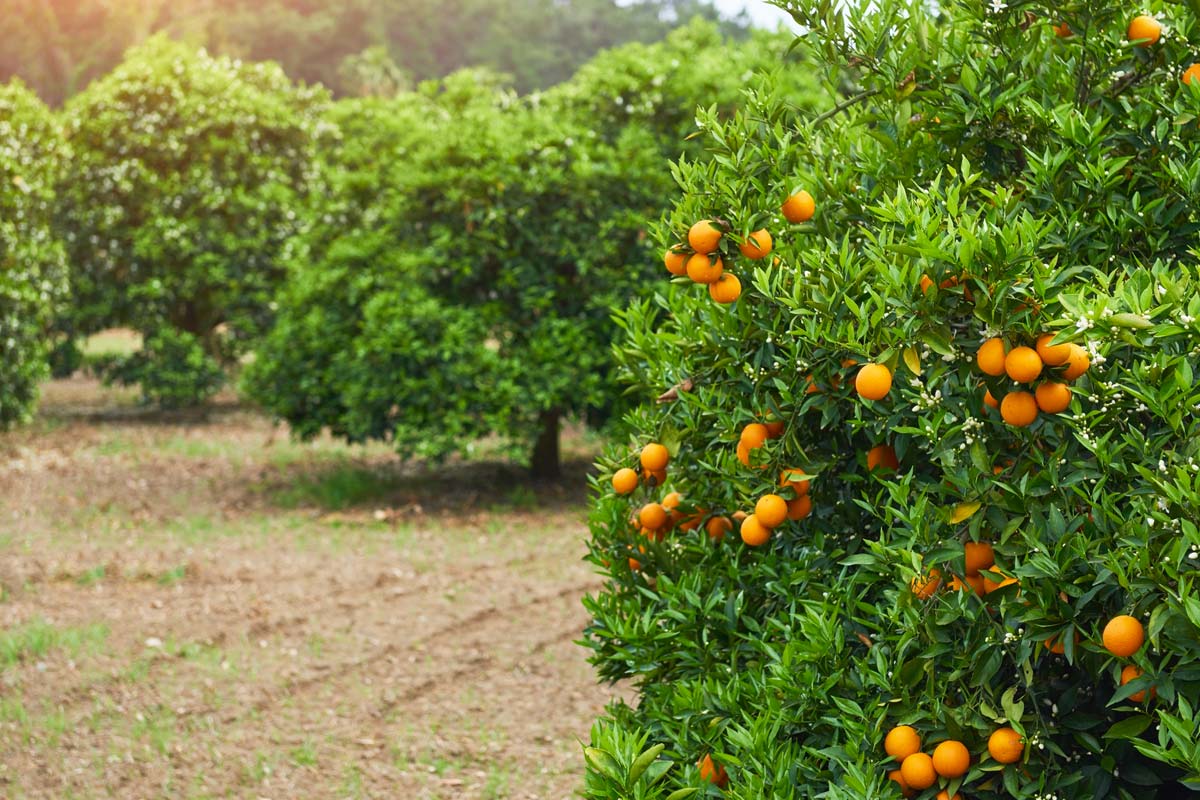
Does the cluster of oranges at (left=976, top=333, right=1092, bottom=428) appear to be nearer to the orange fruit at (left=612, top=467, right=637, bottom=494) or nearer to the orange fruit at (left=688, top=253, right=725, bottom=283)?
the orange fruit at (left=688, top=253, right=725, bottom=283)

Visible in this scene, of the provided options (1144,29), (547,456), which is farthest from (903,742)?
(547,456)

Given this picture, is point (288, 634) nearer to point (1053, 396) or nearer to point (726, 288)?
point (726, 288)

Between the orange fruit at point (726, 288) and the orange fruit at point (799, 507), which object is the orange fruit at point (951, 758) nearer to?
the orange fruit at point (799, 507)

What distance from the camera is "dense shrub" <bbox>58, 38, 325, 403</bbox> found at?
13352 mm

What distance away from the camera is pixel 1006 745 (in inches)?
73.1

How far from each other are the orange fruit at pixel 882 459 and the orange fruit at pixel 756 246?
475 mm

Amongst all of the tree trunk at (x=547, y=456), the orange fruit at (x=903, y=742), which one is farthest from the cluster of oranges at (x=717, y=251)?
the tree trunk at (x=547, y=456)

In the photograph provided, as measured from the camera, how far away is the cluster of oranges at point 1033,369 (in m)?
1.77

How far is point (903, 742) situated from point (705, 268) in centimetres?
101

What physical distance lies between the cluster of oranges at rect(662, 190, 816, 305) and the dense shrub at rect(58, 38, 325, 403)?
11540mm

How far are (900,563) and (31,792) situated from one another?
3811 mm

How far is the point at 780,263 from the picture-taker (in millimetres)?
2410

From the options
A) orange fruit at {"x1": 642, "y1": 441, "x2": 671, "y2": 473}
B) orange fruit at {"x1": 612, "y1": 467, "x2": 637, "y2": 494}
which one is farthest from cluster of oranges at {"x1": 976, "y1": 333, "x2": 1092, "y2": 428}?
orange fruit at {"x1": 612, "y1": 467, "x2": 637, "y2": 494}

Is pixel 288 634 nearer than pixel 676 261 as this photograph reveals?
No
